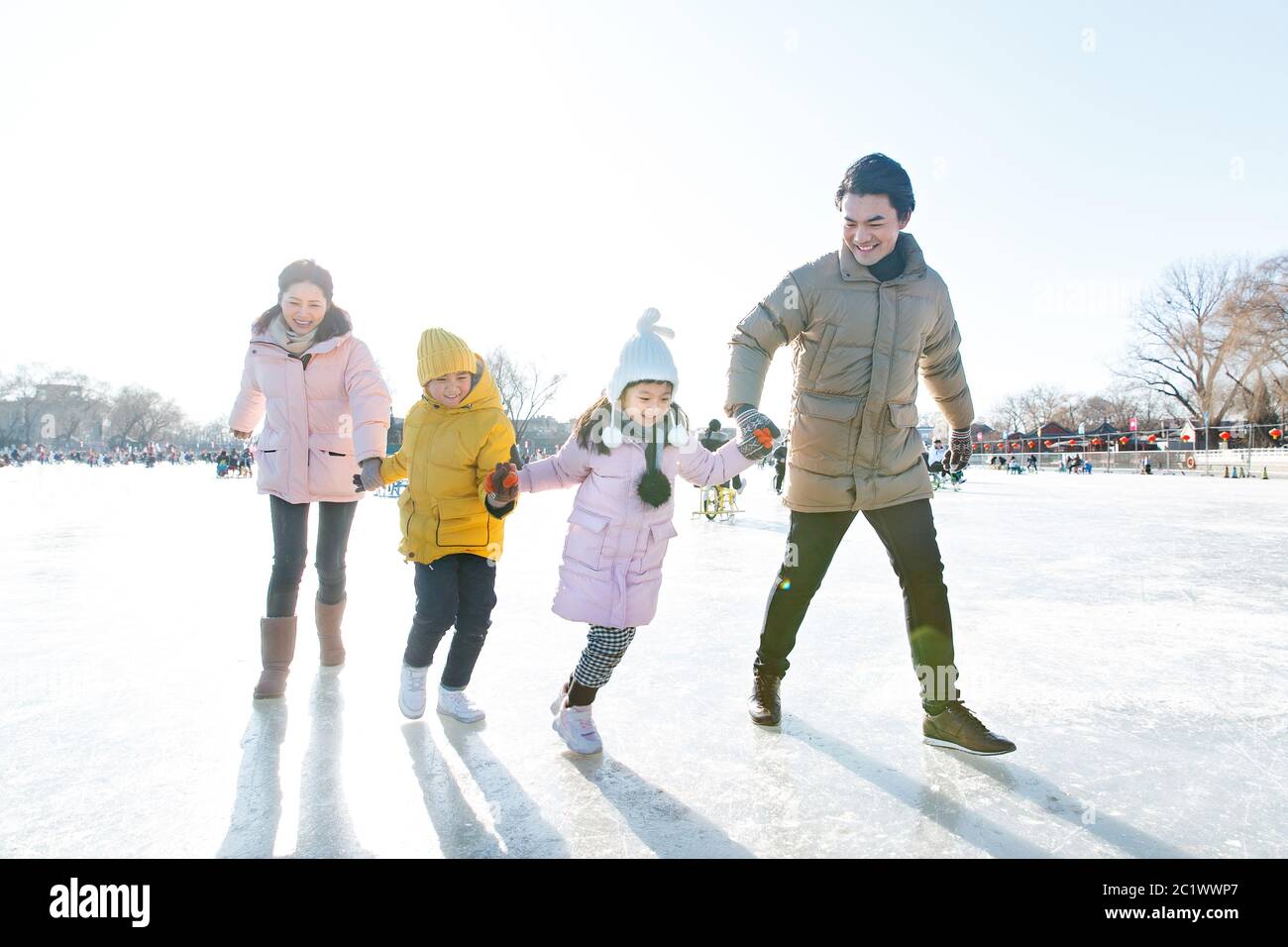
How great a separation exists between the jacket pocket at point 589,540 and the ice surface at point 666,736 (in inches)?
20.5

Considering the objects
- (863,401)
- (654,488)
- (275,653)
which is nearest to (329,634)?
(275,653)

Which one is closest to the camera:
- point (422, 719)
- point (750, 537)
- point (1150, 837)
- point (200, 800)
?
point (1150, 837)

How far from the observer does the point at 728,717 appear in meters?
2.43

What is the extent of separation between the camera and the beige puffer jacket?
2.27 meters

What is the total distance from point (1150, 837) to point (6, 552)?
740 cm

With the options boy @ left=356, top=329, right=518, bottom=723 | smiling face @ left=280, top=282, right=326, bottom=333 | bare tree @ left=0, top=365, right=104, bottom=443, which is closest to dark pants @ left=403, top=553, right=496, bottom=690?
boy @ left=356, top=329, right=518, bottom=723

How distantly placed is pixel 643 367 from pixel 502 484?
497 mm

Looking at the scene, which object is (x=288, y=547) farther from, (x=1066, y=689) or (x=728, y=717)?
(x=1066, y=689)

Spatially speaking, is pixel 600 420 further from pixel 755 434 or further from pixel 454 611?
pixel 454 611

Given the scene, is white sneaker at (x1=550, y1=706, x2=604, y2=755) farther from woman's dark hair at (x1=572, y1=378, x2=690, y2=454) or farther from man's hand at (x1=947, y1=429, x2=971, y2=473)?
man's hand at (x1=947, y1=429, x2=971, y2=473)

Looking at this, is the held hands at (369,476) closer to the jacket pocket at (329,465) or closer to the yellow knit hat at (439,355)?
the jacket pocket at (329,465)

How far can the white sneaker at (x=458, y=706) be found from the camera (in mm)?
2371

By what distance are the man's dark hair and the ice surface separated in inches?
59.6

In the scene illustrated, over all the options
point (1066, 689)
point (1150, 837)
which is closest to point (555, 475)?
point (1150, 837)
